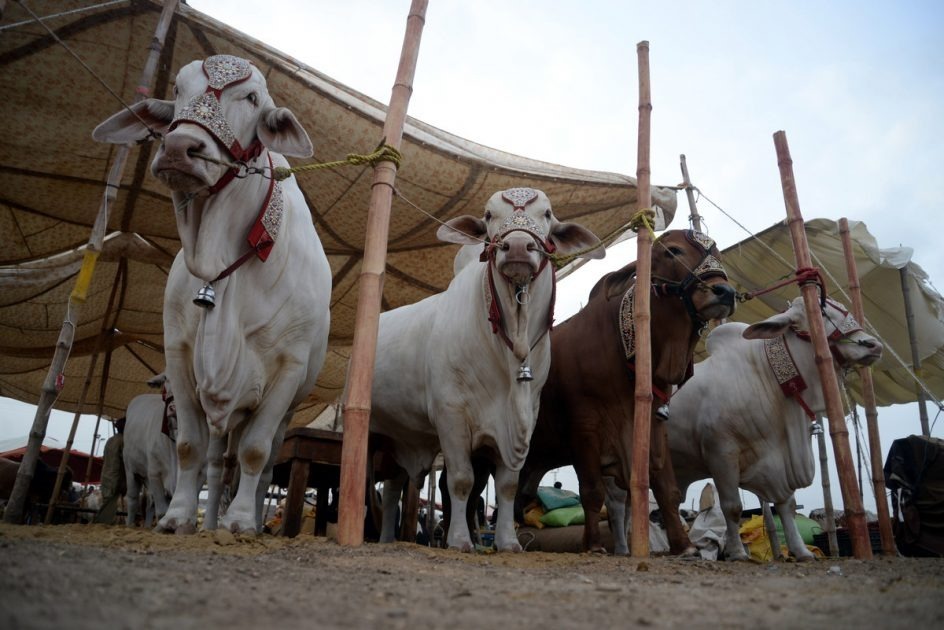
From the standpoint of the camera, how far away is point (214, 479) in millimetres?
3480

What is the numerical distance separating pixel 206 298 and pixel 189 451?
0.80 meters

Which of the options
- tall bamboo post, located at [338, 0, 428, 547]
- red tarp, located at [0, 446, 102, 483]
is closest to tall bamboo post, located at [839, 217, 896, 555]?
tall bamboo post, located at [338, 0, 428, 547]

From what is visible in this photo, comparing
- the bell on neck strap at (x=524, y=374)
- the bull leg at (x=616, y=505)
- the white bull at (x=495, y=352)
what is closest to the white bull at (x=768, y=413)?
the bull leg at (x=616, y=505)

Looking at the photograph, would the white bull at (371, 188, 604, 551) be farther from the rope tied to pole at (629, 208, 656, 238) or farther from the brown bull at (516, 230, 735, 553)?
the brown bull at (516, 230, 735, 553)

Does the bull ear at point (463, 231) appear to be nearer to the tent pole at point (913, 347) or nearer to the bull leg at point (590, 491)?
the bull leg at point (590, 491)

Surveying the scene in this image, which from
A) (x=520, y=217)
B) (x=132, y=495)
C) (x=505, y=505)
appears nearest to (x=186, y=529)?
(x=505, y=505)

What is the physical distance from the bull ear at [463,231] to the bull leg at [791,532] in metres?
3.12

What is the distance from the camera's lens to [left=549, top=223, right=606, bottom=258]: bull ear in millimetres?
4324

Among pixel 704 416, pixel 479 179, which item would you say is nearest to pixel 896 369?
pixel 704 416

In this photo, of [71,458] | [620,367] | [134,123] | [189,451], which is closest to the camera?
[189,451]

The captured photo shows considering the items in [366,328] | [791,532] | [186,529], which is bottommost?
[186,529]

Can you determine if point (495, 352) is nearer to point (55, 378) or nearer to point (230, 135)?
point (230, 135)

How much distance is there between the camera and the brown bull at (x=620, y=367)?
14.3ft

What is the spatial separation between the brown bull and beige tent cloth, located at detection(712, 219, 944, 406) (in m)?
4.78
